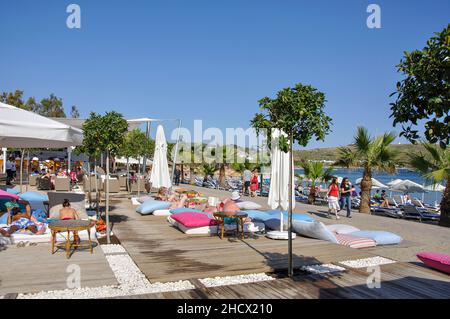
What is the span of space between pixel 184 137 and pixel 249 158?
8846 mm

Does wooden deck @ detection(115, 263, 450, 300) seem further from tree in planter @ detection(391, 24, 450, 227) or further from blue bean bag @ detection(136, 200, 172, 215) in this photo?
blue bean bag @ detection(136, 200, 172, 215)

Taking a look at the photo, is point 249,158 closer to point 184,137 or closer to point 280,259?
point 184,137

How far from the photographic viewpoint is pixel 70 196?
331 inches

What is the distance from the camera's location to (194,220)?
8.40m

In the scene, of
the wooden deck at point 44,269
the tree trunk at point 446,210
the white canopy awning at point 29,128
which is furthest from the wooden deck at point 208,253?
the tree trunk at point 446,210

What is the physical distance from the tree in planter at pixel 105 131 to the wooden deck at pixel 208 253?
6.33 feet

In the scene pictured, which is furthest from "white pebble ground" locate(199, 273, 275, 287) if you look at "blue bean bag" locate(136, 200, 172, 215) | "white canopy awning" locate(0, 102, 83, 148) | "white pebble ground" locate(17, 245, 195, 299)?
"blue bean bag" locate(136, 200, 172, 215)

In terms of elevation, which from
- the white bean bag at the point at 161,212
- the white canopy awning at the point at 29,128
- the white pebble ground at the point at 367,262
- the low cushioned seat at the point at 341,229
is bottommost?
the white pebble ground at the point at 367,262

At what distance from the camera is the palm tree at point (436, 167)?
1179 centimetres

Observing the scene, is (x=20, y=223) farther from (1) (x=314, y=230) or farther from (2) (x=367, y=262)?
(2) (x=367, y=262)

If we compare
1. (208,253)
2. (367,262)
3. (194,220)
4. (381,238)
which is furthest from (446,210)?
(208,253)

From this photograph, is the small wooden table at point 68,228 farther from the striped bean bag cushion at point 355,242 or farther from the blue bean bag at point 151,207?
the striped bean bag cushion at point 355,242

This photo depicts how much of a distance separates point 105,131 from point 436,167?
11.0 meters

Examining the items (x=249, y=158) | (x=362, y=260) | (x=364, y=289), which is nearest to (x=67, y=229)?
(x=364, y=289)
